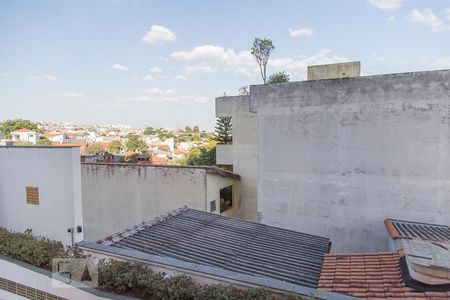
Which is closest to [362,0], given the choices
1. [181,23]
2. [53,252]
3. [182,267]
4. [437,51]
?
[437,51]

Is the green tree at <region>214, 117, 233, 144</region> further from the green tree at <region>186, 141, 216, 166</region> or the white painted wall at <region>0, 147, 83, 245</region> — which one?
the white painted wall at <region>0, 147, 83, 245</region>

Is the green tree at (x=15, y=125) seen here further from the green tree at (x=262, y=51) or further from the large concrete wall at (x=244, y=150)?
the large concrete wall at (x=244, y=150)

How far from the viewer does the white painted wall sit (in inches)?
340

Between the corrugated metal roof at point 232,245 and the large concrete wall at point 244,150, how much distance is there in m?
8.18

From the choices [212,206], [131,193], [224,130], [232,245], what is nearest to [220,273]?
[232,245]

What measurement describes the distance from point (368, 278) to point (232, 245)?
278cm

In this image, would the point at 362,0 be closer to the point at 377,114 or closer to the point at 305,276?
the point at 377,114

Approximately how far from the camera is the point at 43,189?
358 inches

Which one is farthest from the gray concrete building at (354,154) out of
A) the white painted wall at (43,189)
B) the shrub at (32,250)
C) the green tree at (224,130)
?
the green tree at (224,130)

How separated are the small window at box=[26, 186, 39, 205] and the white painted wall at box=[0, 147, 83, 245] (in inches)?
5.0

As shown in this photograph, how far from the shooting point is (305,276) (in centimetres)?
563

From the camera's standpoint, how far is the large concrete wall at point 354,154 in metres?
8.69

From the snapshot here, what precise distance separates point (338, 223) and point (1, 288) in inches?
364

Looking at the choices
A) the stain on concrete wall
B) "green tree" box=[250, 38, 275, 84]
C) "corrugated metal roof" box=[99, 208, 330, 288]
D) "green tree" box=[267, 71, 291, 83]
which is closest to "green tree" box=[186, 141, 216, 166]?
"green tree" box=[250, 38, 275, 84]
